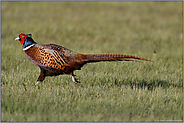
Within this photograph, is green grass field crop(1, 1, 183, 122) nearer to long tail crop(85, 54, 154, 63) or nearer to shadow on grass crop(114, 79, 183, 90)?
shadow on grass crop(114, 79, 183, 90)

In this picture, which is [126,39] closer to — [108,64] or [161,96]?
[108,64]

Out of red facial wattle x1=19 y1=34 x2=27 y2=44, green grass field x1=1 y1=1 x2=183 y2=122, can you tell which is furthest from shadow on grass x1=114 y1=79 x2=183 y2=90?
red facial wattle x1=19 y1=34 x2=27 y2=44

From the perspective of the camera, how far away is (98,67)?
24.2ft

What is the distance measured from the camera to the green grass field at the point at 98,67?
15.6ft

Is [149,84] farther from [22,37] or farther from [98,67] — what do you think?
[22,37]

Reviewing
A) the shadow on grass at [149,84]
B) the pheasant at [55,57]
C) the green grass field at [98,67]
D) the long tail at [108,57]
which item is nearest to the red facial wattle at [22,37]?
the pheasant at [55,57]

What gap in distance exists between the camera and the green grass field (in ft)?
15.6

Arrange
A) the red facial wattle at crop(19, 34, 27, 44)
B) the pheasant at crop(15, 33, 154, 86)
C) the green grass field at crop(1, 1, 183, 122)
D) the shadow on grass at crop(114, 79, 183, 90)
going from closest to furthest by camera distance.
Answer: the green grass field at crop(1, 1, 183, 122), the pheasant at crop(15, 33, 154, 86), the red facial wattle at crop(19, 34, 27, 44), the shadow on grass at crop(114, 79, 183, 90)

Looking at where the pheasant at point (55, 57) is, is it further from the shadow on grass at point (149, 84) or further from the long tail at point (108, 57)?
the shadow on grass at point (149, 84)

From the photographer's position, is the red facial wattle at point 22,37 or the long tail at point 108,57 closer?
the long tail at point 108,57

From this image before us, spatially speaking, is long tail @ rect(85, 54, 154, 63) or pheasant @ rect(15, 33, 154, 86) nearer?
long tail @ rect(85, 54, 154, 63)

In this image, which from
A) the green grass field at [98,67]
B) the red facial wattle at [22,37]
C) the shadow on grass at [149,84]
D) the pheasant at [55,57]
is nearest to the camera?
the green grass field at [98,67]

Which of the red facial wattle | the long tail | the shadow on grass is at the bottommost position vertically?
the shadow on grass

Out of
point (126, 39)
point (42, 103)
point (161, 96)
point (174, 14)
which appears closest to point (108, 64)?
point (161, 96)
